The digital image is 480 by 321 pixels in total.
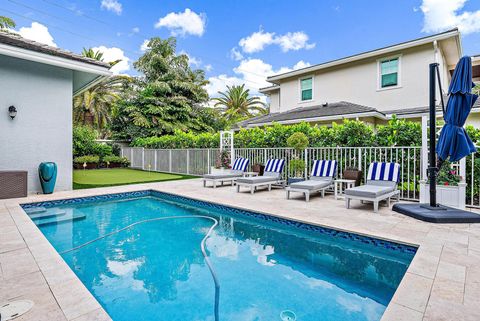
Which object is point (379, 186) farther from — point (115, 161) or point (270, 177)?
point (115, 161)

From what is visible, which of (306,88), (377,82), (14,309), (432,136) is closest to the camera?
(14,309)

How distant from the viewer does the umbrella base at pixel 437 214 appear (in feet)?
17.4

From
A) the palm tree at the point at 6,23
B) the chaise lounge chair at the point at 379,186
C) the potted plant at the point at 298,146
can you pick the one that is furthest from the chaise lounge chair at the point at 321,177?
the palm tree at the point at 6,23

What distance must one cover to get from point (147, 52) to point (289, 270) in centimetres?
2755

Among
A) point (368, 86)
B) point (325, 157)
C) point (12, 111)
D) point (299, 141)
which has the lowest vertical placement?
point (325, 157)

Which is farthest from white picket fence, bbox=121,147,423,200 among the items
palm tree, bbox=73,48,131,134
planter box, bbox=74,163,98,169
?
palm tree, bbox=73,48,131,134

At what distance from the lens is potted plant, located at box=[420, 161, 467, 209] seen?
6.04 meters

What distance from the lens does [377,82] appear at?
563 inches

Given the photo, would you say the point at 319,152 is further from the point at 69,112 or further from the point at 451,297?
the point at 69,112

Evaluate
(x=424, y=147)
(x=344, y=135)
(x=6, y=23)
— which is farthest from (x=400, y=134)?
(x=6, y=23)

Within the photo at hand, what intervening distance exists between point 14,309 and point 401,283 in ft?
12.5

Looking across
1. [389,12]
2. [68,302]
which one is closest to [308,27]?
[389,12]

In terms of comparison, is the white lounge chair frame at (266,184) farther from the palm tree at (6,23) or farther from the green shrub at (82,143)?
the palm tree at (6,23)

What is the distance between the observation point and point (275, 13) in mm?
18656
